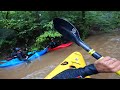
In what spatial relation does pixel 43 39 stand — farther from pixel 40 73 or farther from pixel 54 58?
pixel 40 73

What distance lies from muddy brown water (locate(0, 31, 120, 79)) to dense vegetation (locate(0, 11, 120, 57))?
575 mm

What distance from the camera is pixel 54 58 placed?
4664 millimetres

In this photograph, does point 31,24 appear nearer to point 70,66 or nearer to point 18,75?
point 18,75

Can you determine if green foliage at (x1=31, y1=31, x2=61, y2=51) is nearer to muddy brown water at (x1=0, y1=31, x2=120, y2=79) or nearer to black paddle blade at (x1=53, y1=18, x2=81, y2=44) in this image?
muddy brown water at (x1=0, y1=31, x2=120, y2=79)

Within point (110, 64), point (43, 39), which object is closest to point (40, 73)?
point (43, 39)

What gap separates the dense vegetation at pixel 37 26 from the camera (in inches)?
227

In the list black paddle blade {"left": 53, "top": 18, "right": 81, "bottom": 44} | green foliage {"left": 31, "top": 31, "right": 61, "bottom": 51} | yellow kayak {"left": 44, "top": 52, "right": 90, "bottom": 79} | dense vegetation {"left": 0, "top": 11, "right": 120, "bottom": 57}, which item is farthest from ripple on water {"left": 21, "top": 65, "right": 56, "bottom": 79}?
black paddle blade {"left": 53, "top": 18, "right": 81, "bottom": 44}

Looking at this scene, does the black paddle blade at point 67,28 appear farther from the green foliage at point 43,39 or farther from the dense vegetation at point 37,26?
the dense vegetation at point 37,26

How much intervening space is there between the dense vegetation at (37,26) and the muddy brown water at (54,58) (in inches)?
22.6

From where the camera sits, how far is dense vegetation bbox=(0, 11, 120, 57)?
5769 millimetres

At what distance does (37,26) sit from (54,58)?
1.51 metres

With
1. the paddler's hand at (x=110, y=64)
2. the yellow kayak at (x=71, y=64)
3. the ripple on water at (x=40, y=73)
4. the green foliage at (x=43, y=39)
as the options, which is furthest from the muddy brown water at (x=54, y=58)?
the paddler's hand at (x=110, y=64)
